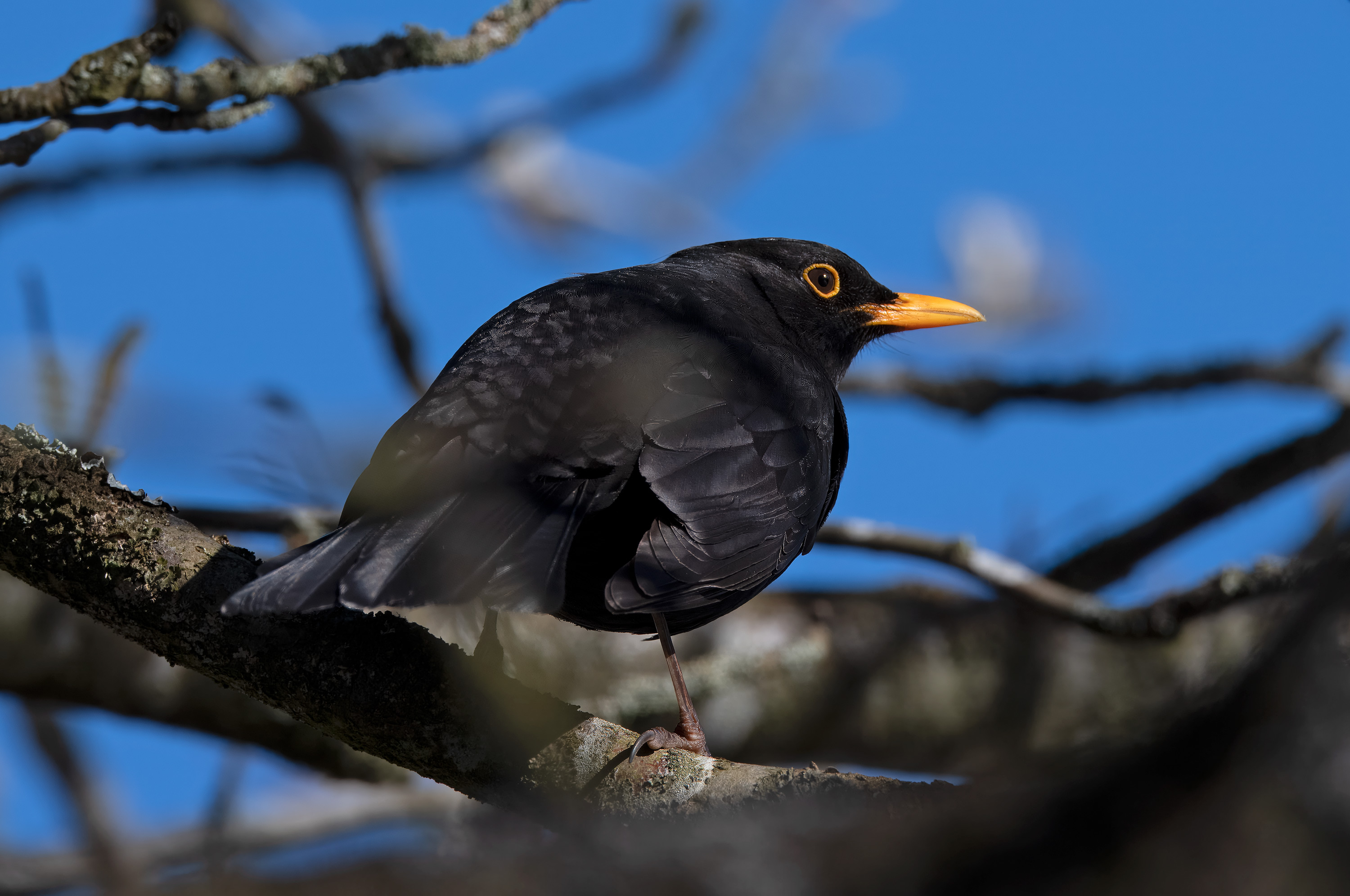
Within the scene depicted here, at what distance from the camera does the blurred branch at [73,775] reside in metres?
4.32

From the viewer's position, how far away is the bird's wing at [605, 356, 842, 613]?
122 inches

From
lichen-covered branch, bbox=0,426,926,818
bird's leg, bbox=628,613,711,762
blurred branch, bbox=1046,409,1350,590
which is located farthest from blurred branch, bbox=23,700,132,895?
blurred branch, bbox=1046,409,1350,590

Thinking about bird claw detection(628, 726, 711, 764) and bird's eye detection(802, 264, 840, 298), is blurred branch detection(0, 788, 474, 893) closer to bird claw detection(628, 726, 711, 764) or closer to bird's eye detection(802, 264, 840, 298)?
bird claw detection(628, 726, 711, 764)

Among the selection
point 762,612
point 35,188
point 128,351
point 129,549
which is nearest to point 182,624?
point 129,549

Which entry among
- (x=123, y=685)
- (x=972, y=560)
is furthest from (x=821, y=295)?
(x=123, y=685)

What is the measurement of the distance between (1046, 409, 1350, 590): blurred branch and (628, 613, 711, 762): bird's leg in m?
2.87

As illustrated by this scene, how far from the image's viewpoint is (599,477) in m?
3.24

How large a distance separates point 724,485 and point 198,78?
1940 mm

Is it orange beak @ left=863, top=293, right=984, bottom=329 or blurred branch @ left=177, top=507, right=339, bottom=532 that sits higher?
orange beak @ left=863, top=293, right=984, bottom=329

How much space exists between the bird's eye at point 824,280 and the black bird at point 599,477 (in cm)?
79

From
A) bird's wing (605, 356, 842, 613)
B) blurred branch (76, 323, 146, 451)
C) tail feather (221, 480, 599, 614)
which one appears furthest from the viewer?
blurred branch (76, 323, 146, 451)

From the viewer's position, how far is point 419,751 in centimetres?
276

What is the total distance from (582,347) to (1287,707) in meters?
2.77

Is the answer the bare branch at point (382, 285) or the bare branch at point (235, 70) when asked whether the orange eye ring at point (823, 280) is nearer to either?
the bare branch at point (235, 70)
